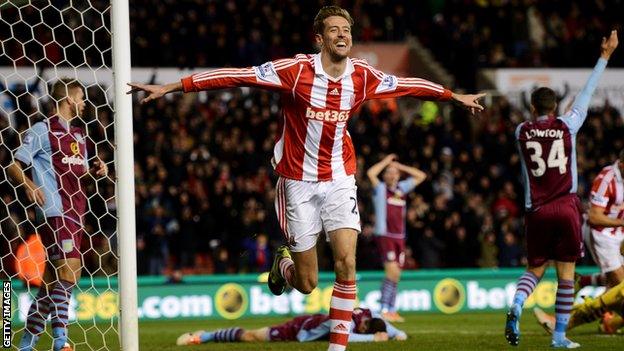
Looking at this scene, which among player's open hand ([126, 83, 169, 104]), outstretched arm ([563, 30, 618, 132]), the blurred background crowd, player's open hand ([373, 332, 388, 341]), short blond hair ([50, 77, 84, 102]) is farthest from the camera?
the blurred background crowd

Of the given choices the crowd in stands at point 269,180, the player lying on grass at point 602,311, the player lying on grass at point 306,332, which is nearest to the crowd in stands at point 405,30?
the crowd in stands at point 269,180

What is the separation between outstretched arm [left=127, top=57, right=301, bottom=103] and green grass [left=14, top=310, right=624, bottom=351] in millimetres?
2071

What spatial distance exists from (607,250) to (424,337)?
1.99 m

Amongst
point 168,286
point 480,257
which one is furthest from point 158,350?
point 480,257

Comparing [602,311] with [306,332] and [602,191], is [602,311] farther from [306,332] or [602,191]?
[306,332]

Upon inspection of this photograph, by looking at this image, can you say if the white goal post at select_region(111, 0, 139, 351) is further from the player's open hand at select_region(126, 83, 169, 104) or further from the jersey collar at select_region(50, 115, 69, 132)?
the jersey collar at select_region(50, 115, 69, 132)

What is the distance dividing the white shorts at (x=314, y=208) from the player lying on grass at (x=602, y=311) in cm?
334

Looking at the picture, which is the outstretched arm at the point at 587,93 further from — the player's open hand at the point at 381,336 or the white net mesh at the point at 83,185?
the white net mesh at the point at 83,185

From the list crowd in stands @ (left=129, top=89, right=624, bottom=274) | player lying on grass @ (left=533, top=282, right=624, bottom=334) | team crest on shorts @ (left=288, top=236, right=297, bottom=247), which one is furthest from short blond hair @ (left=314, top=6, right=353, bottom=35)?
crowd in stands @ (left=129, top=89, right=624, bottom=274)

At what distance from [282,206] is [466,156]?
40.9 ft

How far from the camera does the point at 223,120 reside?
19.5 meters

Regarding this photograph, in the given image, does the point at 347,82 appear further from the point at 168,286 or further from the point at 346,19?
the point at 168,286

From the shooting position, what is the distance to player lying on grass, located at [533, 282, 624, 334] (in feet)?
33.3

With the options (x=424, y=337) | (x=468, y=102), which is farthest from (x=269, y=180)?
(x=468, y=102)
